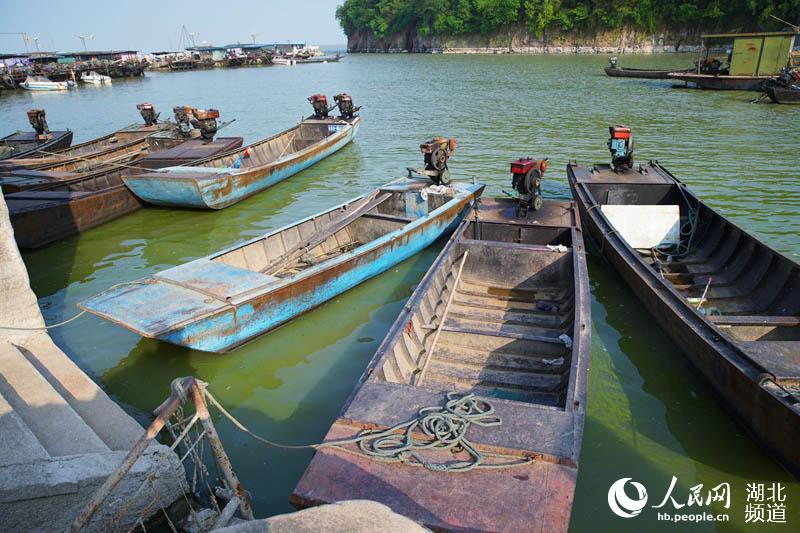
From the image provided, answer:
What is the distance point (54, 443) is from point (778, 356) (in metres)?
6.66

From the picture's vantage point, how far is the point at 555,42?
234 feet

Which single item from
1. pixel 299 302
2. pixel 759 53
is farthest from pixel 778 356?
pixel 759 53

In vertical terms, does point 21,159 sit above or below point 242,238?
above

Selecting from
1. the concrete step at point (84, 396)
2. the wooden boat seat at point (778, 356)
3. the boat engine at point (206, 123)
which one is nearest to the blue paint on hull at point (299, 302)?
the concrete step at point (84, 396)

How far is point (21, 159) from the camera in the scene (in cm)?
1541

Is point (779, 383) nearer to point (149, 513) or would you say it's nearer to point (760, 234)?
point (149, 513)

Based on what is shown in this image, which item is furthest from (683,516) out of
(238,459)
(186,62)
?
(186,62)

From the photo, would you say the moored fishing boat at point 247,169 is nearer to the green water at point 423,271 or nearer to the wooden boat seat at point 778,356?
the green water at point 423,271

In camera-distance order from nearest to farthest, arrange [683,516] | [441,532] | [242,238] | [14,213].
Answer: [441,532] → [683,516] → [14,213] → [242,238]

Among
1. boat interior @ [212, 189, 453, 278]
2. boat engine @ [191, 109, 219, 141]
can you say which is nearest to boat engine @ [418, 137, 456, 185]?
boat interior @ [212, 189, 453, 278]

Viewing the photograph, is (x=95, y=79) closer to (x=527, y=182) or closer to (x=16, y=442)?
(x=527, y=182)

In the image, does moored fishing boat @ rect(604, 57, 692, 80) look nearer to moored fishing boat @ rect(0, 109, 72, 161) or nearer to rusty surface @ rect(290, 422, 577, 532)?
moored fishing boat @ rect(0, 109, 72, 161)

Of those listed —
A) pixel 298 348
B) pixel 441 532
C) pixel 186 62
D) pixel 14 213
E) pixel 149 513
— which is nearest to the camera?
pixel 441 532

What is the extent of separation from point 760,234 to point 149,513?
37.8 ft
